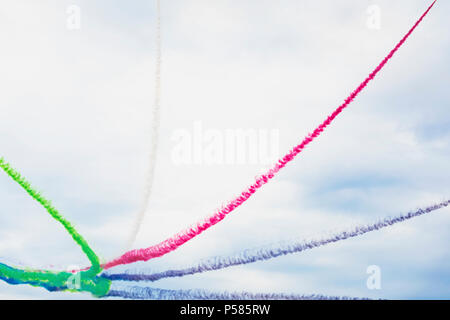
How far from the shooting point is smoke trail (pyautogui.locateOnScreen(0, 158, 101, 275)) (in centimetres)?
2183

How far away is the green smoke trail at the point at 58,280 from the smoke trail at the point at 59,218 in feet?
1.42

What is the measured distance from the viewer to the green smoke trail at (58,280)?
863 inches

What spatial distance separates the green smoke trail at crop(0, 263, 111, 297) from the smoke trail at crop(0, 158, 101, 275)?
1.42 ft

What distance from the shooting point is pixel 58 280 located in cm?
2216

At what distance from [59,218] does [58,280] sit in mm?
2423

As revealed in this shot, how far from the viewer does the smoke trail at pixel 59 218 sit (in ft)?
71.6

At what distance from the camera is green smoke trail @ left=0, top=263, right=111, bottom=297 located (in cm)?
2192
